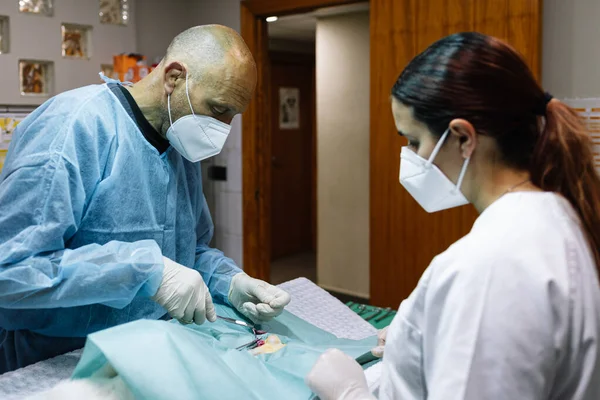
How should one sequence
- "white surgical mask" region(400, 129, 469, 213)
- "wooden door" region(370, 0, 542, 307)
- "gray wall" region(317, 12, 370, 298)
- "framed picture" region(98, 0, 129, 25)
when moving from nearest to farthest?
"white surgical mask" region(400, 129, 469, 213) → "wooden door" region(370, 0, 542, 307) → "framed picture" region(98, 0, 129, 25) → "gray wall" region(317, 12, 370, 298)

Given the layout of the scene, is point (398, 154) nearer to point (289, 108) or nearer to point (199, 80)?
point (199, 80)

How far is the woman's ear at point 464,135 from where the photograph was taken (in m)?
0.95

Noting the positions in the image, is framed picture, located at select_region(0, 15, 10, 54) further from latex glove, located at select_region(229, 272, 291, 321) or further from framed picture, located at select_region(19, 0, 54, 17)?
latex glove, located at select_region(229, 272, 291, 321)

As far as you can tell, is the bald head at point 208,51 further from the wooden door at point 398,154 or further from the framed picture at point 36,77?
the framed picture at point 36,77

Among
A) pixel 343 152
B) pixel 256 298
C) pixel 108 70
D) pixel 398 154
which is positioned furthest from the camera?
pixel 343 152

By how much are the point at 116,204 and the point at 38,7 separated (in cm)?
211

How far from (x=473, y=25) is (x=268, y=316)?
5.44 ft

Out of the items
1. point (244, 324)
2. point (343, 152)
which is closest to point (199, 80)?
point (244, 324)

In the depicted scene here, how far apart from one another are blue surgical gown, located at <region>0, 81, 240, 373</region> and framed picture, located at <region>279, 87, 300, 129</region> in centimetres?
412

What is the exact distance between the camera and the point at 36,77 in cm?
319

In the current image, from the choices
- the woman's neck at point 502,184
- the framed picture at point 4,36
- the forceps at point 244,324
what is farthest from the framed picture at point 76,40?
the woman's neck at point 502,184

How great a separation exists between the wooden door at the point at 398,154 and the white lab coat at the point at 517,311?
184 cm

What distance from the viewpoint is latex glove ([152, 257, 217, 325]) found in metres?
1.44

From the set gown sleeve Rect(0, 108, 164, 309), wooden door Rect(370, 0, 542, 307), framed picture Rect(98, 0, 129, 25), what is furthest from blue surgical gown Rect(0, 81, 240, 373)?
framed picture Rect(98, 0, 129, 25)
